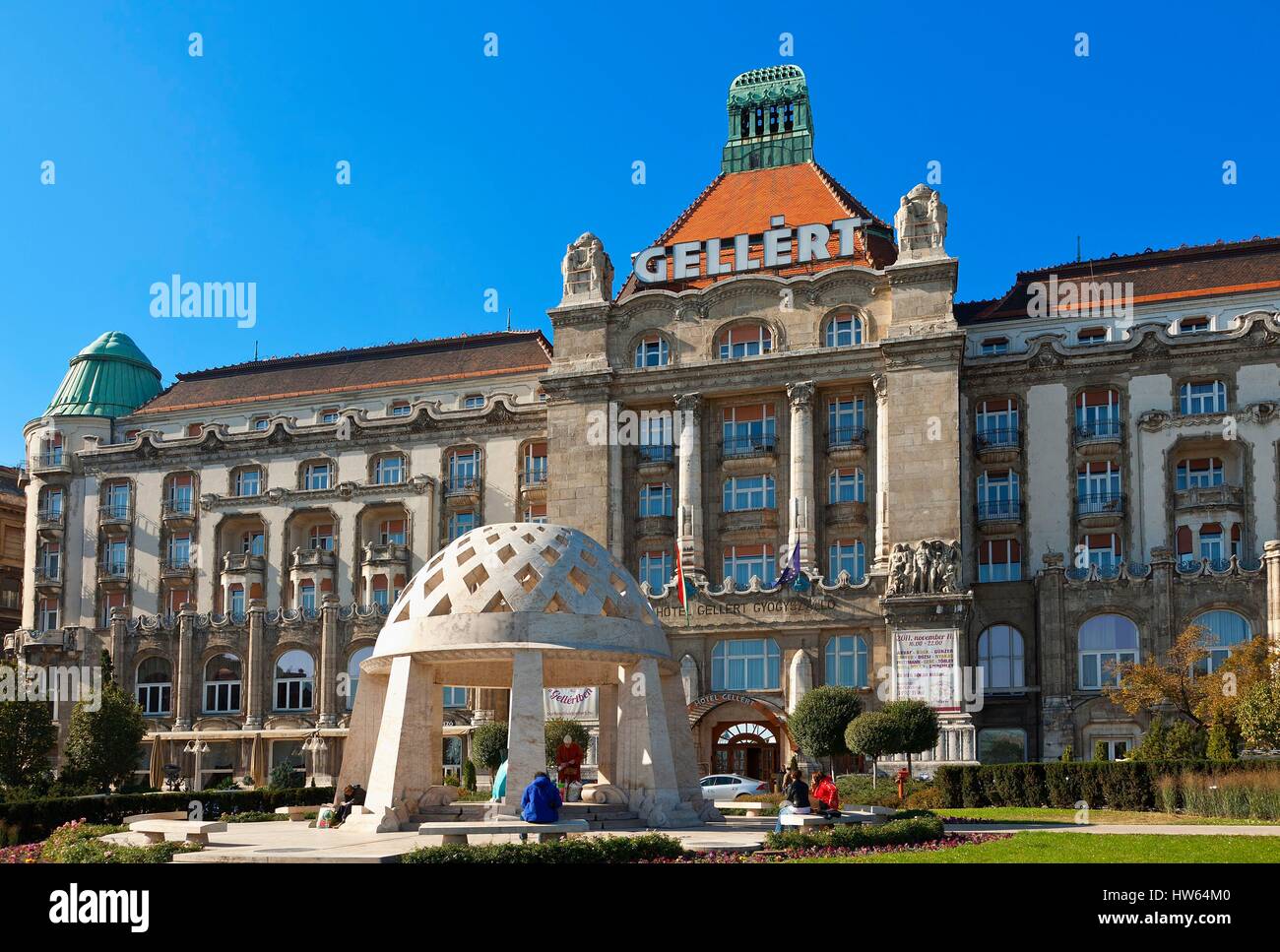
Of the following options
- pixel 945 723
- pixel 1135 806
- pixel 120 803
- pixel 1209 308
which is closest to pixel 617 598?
pixel 120 803

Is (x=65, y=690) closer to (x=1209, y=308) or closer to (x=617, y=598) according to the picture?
(x=617, y=598)

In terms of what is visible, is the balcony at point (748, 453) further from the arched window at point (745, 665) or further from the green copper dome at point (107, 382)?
the green copper dome at point (107, 382)

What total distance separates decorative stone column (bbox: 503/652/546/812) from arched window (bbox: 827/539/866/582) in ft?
134

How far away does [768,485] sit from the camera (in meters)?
72.5

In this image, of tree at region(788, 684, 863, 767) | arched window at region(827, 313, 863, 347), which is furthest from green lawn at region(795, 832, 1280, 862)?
arched window at region(827, 313, 863, 347)

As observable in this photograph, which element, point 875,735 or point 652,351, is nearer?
point 875,735

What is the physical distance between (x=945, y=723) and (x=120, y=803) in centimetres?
3529

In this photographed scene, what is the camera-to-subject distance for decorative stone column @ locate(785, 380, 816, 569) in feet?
230

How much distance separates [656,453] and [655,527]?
3.88 meters

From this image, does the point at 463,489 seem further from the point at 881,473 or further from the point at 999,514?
the point at 999,514

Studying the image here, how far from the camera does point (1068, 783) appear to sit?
4500 cm

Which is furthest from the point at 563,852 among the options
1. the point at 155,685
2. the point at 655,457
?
the point at 155,685

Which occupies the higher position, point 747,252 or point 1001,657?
point 747,252

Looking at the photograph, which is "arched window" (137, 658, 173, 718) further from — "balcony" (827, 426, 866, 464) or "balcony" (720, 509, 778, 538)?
"balcony" (827, 426, 866, 464)
